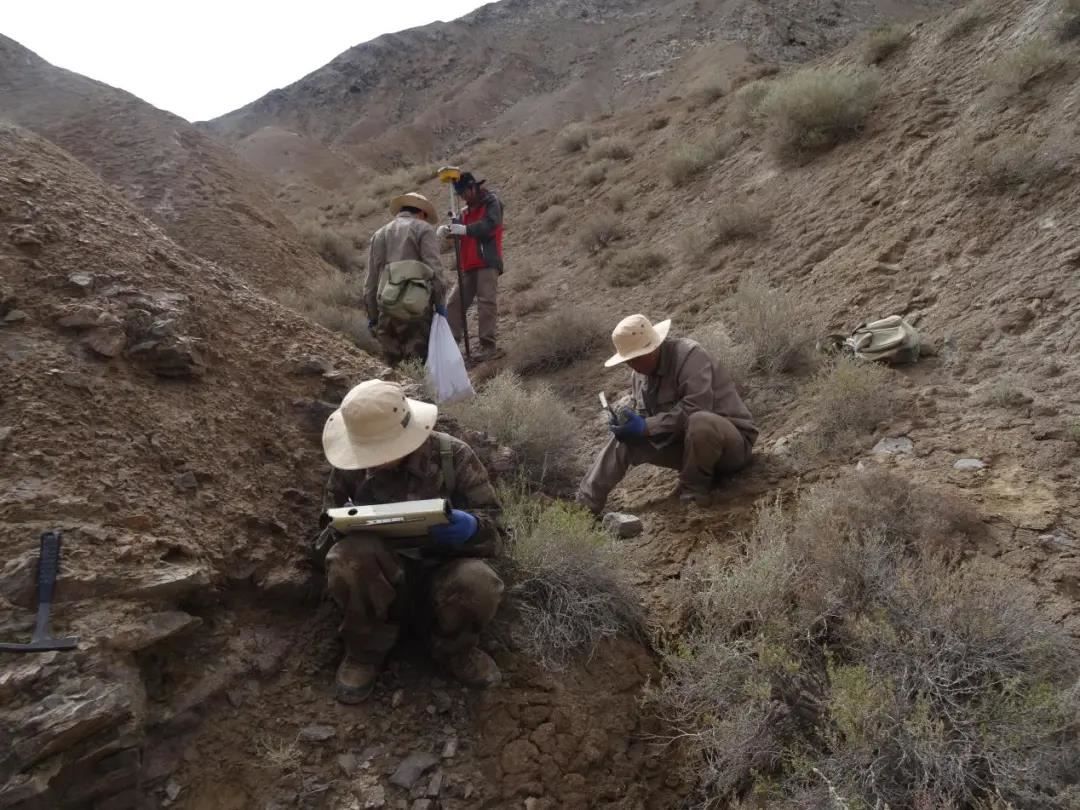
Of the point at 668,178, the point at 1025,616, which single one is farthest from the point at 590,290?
the point at 1025,616

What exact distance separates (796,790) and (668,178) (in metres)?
9.49

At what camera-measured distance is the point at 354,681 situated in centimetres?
270

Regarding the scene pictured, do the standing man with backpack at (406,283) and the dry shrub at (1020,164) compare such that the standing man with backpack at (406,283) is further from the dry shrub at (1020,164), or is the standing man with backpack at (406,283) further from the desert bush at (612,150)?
the desert bush at (612,150)

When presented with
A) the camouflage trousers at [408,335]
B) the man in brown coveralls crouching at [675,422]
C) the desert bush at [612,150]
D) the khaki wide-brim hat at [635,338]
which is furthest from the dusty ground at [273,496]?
the desert bush at [612,150]

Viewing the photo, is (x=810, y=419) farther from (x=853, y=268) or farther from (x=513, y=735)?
(x=513, y=735)

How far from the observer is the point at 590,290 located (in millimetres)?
8875

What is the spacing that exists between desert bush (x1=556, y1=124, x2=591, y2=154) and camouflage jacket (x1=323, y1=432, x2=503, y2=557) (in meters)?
13.4

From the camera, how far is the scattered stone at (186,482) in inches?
115

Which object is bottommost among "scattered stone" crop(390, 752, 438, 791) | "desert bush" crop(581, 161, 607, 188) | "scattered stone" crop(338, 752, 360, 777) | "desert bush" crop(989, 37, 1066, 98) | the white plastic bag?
"scattered stone" crop(390, 752, 438, 791)

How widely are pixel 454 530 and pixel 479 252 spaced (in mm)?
4808

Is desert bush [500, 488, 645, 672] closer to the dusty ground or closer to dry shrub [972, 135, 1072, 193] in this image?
the dusty ground

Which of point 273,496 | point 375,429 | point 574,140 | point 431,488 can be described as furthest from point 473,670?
point 574,140

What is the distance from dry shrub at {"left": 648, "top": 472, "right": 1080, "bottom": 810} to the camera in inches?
81.5

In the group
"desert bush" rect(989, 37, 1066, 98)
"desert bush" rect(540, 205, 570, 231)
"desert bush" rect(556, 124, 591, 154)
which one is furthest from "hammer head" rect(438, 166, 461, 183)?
"desert bush" rect(556, 124, 591, 154)
